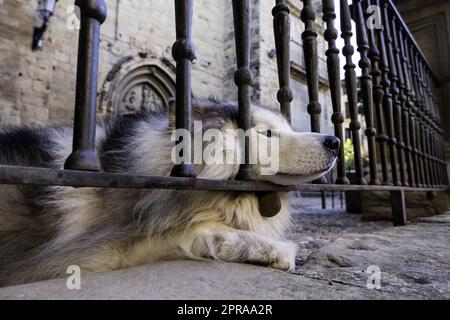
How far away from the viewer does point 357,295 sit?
2.27ft

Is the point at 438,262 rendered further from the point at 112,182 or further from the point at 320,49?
the point at 320,49

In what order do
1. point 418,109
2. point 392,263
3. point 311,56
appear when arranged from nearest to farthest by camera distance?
point 392,263 < point 311,56 < point 418,109

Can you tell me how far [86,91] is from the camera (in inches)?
30.7

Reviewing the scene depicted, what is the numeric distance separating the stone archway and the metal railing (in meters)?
5.73

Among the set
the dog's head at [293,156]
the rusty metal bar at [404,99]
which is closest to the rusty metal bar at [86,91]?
the dog's head at [293,156]

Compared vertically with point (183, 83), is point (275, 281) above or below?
below

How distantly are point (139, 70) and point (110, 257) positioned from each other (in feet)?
28.6

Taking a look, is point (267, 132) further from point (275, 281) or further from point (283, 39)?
point (275, 281)

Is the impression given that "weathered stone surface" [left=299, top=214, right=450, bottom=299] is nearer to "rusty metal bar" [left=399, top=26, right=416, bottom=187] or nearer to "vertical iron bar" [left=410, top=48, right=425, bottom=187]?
"rusty metal bar" [left=399, top=26, right=416, bottom=187]

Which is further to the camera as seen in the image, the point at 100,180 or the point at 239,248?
the point at 239,248

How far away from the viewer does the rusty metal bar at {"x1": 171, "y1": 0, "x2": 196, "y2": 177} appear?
0.99 m

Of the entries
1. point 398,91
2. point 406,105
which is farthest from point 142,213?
point 406,105

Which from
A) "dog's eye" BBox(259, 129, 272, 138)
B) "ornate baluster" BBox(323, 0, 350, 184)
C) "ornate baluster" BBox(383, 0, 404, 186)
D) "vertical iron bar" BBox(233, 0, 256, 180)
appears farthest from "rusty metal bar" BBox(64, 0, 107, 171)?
"ornate baluster" BBox(383, 0, 404, 186)

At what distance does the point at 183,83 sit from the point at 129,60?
331 inches
